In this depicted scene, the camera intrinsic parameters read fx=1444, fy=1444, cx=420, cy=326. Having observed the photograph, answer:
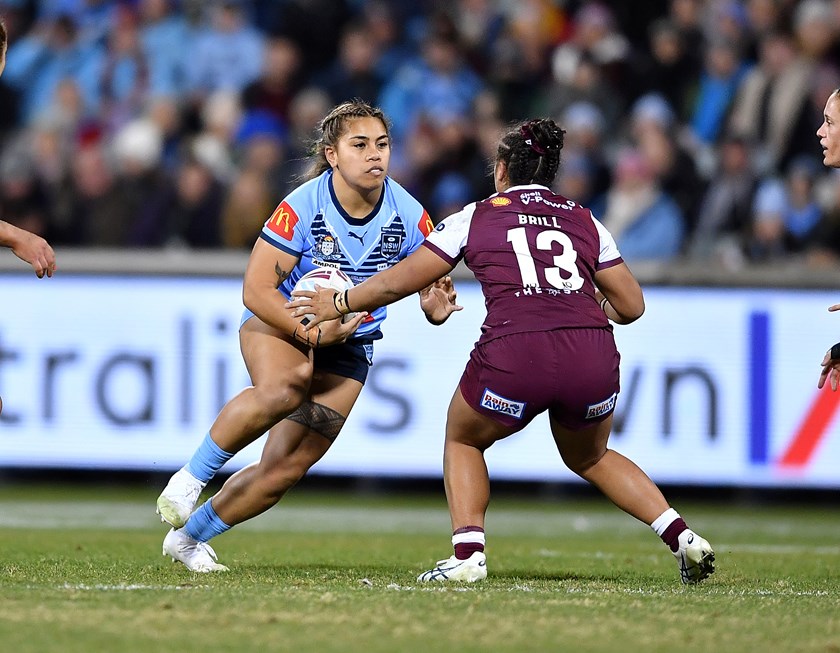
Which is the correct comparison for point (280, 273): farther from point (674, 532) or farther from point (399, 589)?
point (674, 532)

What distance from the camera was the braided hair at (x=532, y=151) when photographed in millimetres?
6352

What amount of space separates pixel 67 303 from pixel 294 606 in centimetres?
661

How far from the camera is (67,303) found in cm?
1134

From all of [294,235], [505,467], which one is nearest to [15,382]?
[505,467]

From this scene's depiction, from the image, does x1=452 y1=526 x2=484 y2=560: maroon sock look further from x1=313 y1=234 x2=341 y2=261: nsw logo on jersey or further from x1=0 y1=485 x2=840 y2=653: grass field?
x1=313 y1=234 x2=341 y2=261: nsw logo on jersey

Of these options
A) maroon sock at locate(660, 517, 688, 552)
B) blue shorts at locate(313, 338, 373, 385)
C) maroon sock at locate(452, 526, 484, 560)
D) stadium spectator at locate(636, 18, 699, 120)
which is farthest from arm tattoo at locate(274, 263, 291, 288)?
stadium spectator at locate(636, 18, 699, 120)

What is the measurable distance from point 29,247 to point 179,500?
4.23 feet

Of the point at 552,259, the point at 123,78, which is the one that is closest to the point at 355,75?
the point at 123,78

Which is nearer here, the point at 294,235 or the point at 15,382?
the point at 294,235

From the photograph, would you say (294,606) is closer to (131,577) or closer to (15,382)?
(131,577)

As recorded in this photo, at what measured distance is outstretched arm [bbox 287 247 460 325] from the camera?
244 inches

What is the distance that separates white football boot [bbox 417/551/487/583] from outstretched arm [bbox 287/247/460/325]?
1161 millimetres

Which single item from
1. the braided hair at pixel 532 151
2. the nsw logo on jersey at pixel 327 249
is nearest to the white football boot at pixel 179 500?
the nsw logo on jersey at pixel 327 249

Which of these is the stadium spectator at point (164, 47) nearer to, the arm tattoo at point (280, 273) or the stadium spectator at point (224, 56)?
the stadium spectator at point (224, 56)
